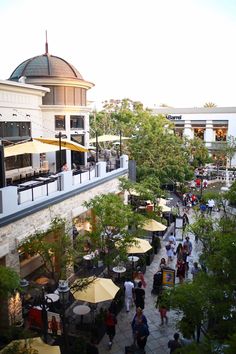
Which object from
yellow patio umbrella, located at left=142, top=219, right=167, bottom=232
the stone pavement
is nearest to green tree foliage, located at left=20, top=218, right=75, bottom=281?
the stone pavement

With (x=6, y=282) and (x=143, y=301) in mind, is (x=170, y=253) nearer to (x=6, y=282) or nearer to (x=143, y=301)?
(x=143, y=301)

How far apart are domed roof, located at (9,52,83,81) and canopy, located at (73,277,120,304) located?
1581 centimetres

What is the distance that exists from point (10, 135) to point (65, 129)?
5.35 m

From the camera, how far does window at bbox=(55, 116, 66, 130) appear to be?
79.9 ft

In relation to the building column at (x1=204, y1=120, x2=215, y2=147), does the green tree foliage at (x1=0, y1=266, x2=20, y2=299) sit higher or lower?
lower

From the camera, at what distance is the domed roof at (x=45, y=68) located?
79.3ft

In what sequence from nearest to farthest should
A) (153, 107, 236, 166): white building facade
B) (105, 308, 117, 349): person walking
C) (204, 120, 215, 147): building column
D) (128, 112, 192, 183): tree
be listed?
(105, 308, 117, 349): person walking
(128, 112, 192, 183): tree
(153, 107, 236, 166): white building facade
(204, 120, 215, 147): building column

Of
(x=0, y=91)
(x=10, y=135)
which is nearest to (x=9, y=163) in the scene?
(x=10, y=135)

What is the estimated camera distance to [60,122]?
24531 mm

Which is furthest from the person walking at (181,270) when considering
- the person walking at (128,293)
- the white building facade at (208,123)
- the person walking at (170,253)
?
the white building facade at (208,123)

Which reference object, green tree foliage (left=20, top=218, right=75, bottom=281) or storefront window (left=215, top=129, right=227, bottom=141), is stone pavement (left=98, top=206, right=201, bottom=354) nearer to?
green tree foliage (left=20, top=218, right=75, bottom=281)

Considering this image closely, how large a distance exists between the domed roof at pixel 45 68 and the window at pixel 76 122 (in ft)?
9.33

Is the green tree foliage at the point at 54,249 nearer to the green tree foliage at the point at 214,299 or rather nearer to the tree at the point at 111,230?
the tree at the point at 111,230

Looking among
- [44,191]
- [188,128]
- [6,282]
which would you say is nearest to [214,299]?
[6,282]
